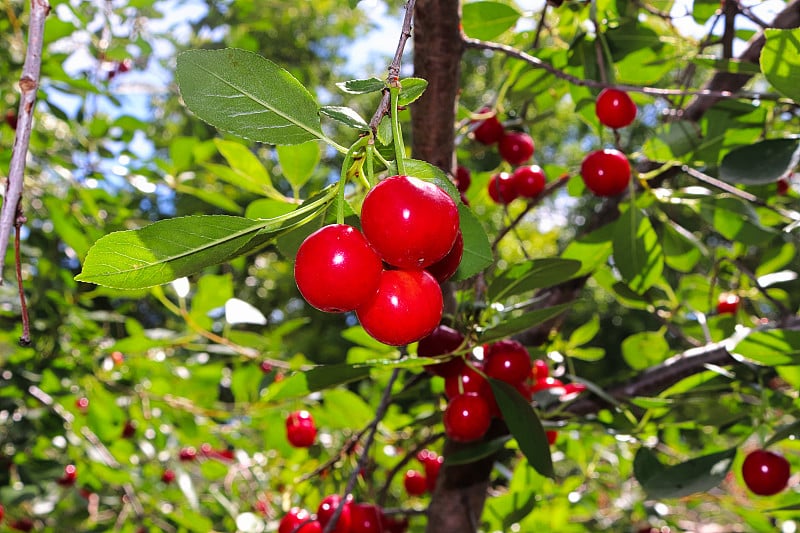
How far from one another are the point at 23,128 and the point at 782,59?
0.83m

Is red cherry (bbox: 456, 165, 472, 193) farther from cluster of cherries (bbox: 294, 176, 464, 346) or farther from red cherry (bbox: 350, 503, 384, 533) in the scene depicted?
cluster of cherries (bbox: 294, 176, 464, 346)

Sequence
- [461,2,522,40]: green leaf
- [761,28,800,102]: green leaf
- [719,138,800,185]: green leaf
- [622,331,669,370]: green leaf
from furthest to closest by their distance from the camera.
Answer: [622,331,669,370]: green leaf, [461,2,522,40]: green leaf, [719,138,800,185]: green leaf, [761,28,800,102]: green leaf

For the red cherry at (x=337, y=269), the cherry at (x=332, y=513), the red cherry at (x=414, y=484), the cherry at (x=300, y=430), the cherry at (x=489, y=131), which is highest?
the red cherry at (x=337, y=269)

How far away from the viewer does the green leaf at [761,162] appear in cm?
106

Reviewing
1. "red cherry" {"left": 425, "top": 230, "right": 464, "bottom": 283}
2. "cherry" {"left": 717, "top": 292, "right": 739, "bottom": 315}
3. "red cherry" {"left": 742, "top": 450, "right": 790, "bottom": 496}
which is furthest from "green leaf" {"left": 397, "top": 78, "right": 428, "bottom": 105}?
"cherry" {"left": 717, "top": 292, "right": 739, "bottom": 315}

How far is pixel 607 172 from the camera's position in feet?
4.08

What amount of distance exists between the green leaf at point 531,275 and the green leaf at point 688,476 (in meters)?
0.41

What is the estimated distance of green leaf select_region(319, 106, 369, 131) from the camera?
0.58 m

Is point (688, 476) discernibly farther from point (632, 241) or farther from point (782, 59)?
point (782, 59)

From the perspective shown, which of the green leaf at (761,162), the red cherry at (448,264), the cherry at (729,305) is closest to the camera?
the red cherry at (448,264)

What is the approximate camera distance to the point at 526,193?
1544 mm

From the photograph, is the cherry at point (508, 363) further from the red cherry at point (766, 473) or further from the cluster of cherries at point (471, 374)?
the red cherry at point (766, 473)

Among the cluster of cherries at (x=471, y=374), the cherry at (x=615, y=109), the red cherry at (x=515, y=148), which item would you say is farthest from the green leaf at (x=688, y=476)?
the red cherry at (x=515, y=148)

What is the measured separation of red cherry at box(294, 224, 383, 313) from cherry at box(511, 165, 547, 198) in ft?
3.30
